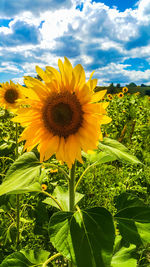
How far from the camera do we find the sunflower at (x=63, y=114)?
96 cm

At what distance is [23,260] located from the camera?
42.8 inches

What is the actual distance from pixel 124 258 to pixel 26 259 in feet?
2.06

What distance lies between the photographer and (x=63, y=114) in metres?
1.13

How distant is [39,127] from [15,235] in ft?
3.87

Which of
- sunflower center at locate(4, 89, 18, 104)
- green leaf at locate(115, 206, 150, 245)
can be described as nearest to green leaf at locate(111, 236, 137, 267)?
green leaf at locate(115, 206, 150, 245)

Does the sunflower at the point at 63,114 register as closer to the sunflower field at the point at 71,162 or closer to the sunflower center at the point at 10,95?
the sunflower field at the point at 71,162

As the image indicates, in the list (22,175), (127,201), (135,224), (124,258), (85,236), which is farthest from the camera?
(124,258)

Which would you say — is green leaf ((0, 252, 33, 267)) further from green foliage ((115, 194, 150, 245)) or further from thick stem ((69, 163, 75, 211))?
green foliage ((115, 194, 150, 245))

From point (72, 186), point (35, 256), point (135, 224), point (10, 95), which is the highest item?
point (10, 95)

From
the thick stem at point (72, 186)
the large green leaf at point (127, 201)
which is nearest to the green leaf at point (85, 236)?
the thick stem at point (72, 186)

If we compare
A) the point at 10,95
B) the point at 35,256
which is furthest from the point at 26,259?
the point at 10,95

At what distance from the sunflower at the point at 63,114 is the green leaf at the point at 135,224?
16.1 inches

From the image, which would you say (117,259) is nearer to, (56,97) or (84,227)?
(84,227)

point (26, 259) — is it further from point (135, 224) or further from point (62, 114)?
A: point (62, 114)
